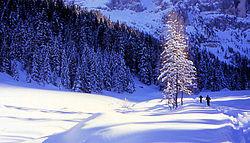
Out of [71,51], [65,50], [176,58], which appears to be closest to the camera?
[176,58]

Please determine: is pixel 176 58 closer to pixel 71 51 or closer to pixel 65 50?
pixel 71 51

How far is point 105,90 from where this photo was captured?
86.1 metres

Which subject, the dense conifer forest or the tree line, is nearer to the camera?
the tree line

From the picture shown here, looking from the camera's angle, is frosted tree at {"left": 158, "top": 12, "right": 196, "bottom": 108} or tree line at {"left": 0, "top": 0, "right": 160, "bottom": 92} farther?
tree line at {"left": 0, "top": 0, "right": 160, "bottom": 92}

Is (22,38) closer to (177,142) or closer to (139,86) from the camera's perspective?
(139,86)

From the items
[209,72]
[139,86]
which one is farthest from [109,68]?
[209,72]

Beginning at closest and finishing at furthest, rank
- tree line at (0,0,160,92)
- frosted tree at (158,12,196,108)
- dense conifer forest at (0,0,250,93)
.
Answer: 1. frosted tree at (158,12,196,108)
2. tree line at (0,0,160,92)
3. dense conifer forest at (0,0,250,93)

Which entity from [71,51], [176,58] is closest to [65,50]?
[71,51]

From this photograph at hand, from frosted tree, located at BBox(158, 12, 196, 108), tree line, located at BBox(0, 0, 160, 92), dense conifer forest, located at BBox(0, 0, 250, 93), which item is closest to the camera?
frosted tree, located at BBox(158, 12, 196, 108)

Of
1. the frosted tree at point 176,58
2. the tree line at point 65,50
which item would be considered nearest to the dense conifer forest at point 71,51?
the tree line at point 65,50

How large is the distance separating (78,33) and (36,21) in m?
14.6

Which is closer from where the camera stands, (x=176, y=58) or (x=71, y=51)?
(x=176, y=58)

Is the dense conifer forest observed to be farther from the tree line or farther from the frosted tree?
the frosted tree

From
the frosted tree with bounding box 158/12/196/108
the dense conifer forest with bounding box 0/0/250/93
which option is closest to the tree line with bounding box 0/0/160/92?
the dense conifer forest with bounding box 0/0/250/93
